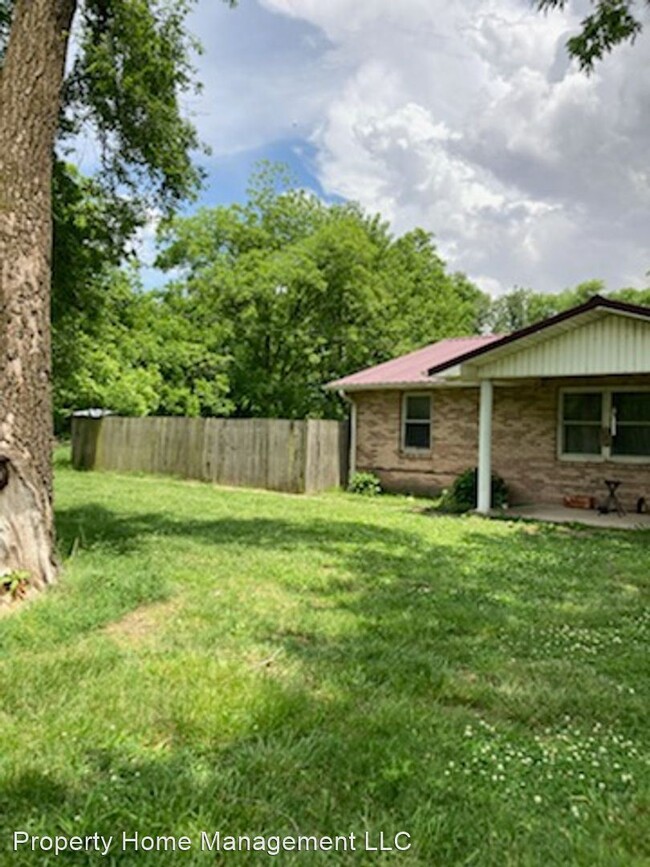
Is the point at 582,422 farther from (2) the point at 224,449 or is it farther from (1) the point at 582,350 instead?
(2) the point at 224,449

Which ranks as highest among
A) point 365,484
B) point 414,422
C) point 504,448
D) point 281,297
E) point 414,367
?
point 281,297

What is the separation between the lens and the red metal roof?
16.2 meters

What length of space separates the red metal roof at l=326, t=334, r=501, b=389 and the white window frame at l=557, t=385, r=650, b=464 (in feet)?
8.03

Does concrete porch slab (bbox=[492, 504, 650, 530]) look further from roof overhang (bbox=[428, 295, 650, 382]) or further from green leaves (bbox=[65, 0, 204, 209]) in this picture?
green leaves (bbox=[65, 0, 204, 209])

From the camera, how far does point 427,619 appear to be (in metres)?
5.36

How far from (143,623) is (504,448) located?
10.9 metres

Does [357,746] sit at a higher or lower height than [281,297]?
lower

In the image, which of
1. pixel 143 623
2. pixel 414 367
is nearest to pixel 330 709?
pixel 143 623

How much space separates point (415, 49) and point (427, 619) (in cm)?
1067

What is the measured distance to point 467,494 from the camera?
1387cm

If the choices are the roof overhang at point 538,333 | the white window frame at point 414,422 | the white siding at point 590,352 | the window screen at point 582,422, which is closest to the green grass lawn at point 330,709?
the white siding at point 590,352

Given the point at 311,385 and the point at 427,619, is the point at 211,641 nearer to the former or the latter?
the point at 427,619

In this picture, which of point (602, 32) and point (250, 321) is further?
point (250, 321)

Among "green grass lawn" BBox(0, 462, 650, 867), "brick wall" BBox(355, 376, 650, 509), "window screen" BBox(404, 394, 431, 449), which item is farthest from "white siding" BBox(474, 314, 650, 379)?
"green grass lawn" BBox(0, 462, 650, 867)
